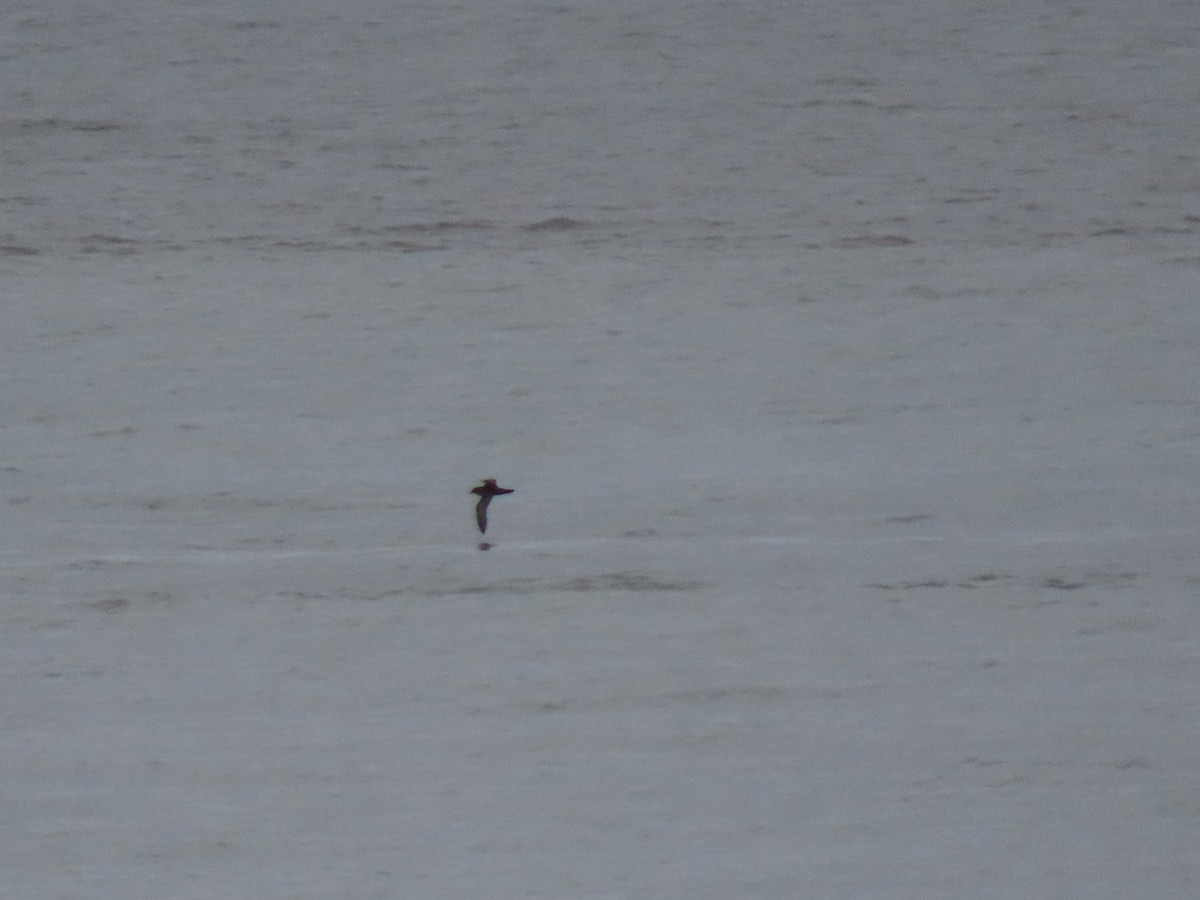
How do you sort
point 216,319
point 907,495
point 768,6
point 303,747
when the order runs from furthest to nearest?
point 768,6
point 216,319
point 907,495
point 303,747

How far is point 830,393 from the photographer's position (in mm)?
5020

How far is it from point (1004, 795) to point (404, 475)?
196 cm

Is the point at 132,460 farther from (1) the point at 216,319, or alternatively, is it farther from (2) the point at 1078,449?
A: (2) the point at 1078,449

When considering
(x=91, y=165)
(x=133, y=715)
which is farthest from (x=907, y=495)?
(x=91, y=165)

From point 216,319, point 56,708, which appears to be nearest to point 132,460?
point 216,319

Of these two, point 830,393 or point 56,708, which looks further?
point 830,393

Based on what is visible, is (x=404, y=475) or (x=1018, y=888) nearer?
(x=1018, y=888)

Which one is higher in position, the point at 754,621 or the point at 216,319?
the point at 216,319

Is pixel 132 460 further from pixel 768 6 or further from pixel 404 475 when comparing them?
pixel 768 6

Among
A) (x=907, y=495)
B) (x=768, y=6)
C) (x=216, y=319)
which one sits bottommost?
(x=907, y=495)

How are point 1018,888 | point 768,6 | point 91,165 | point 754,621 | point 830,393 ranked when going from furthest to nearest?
point 768,6, point 91,165, point 830,393, point 754,621, point 1018,888

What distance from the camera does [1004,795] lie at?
3.41 metres

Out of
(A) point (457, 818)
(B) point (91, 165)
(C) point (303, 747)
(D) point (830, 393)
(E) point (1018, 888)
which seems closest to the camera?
(E) point (1018, 888)

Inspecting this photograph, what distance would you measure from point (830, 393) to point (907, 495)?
1.79 ft
